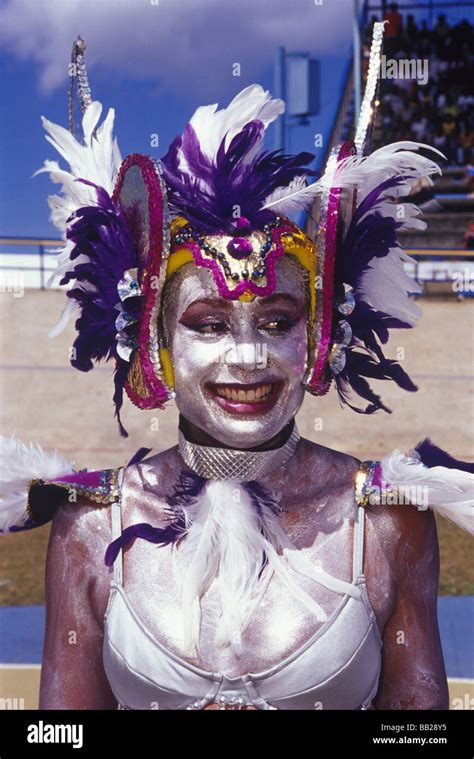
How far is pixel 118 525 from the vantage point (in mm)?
3199

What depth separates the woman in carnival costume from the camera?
2994 mm

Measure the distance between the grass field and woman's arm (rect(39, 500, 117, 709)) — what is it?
4137 millimetres

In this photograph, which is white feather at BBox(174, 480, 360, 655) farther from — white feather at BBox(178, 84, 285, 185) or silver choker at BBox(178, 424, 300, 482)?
white feather at BBox(178, 84, 285, 185)

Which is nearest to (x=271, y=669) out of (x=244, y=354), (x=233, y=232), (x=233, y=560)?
(x=233, y=560)

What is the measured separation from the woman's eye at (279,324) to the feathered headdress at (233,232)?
74 millimetres

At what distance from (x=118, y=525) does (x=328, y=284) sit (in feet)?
2.83

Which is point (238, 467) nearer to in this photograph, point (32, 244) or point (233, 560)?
point (233, 560)

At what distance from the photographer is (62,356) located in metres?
11.1

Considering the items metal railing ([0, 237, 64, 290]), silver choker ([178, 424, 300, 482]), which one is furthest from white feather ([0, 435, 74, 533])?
metal railing ([0, 237, 64, 290])

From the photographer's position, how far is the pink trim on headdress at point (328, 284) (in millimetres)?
2975
